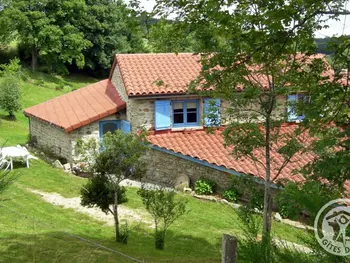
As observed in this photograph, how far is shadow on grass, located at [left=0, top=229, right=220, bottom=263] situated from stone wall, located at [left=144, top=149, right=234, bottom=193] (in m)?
4.72

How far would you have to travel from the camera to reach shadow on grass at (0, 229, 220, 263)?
6816mm

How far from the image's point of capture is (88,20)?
42.2m

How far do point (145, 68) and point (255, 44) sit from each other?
13411 millimetres

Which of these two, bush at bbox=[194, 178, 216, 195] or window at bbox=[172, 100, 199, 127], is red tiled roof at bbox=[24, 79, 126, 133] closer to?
window at bbox=[172, 100, 199, 127]

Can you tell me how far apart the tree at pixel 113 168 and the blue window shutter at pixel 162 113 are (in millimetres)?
8017

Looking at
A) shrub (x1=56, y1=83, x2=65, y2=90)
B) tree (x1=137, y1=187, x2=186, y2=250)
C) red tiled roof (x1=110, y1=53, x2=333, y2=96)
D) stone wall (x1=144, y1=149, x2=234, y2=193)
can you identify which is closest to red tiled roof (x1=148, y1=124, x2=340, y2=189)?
stone wall (x1=144, y1=149, x2=234, y2=193)

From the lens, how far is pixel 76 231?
9602mm

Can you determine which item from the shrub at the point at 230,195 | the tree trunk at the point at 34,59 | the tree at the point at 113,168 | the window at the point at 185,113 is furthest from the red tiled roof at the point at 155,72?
the tree trunk at the point at 34,59

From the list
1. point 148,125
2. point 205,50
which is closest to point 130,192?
point 148,125

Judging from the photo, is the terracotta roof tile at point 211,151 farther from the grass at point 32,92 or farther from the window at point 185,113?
the grass at point 32,92

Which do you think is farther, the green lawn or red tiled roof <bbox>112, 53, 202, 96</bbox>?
red tiled roof <bbox>112, 53, 202, 96</bbox>

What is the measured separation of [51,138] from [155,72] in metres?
6.37

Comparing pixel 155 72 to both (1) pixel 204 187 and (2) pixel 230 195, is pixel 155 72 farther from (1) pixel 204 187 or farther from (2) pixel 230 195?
(2) pixel 230 195

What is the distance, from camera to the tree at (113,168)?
866cm
